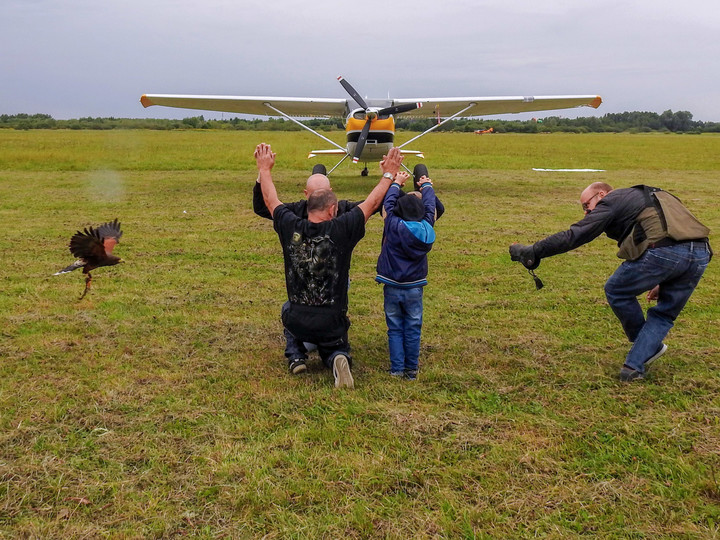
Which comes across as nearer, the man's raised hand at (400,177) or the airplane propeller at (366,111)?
the man's raised hand at (400,177)

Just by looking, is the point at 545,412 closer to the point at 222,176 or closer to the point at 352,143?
the point at 352,143

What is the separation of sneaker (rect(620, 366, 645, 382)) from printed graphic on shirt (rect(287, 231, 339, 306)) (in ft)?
7.25

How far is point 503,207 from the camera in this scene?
12945mm

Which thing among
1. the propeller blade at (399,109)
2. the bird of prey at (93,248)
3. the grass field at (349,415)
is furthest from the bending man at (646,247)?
the propeller blade at (399,109)

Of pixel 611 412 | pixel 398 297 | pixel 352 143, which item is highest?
pixel 352 143

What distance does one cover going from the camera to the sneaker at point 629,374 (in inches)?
159

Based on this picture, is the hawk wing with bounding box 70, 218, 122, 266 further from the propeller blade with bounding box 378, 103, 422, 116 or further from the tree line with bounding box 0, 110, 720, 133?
Result: the tree line with bounding box 0, 110, 720, 133

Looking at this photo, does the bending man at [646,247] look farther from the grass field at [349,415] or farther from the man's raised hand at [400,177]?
the man's raised hand at [400,177]

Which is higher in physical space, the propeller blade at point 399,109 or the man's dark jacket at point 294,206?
the propeller blade at point 399,109

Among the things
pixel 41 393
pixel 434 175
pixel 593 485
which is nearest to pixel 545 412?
pixel 593 485

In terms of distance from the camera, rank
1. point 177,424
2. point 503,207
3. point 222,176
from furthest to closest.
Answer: point 222,176 → point 503,207 → point 177,424

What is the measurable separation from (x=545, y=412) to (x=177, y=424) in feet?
7.71

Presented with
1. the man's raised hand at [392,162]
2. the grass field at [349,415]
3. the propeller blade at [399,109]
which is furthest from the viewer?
the propeller blade at [399,109]

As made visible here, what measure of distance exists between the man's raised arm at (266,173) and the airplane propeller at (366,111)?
12.2 metres
